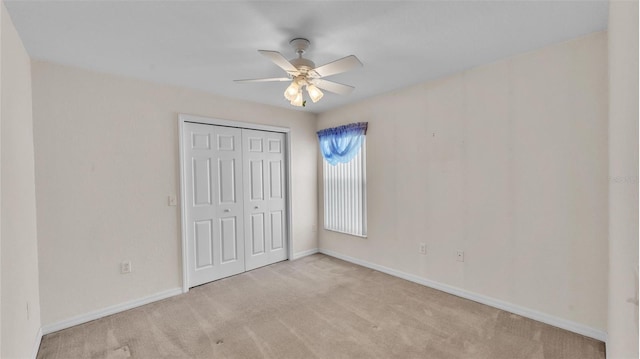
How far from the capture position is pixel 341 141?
13.2ft

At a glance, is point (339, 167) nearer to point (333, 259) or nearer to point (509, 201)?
point (333, 259)

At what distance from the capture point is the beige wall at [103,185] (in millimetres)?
2402

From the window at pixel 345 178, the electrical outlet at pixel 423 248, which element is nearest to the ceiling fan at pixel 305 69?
the window at pixel 345 178

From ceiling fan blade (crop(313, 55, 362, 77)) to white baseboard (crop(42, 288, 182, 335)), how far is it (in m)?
2.81

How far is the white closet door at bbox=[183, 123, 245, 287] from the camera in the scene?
3271 millimetres

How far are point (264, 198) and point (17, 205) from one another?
2480mm

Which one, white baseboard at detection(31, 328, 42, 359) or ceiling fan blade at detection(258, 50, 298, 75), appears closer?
ceiling fan blade at detection(258, 50, 298, 75)

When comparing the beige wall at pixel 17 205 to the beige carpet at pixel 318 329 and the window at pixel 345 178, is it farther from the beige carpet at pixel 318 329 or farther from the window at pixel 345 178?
the window at pixel 345 178

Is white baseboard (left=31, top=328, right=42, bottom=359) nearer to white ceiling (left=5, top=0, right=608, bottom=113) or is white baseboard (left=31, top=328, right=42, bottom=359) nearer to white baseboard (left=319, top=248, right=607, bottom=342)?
white ceiling (left=5, top=0, right=608, bottom=113)

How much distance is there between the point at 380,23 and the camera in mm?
1883

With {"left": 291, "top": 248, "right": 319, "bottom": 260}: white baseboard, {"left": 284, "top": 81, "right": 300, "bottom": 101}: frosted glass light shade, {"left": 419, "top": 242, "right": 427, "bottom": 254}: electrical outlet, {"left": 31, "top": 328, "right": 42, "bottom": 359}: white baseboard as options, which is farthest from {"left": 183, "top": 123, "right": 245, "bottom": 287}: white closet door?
{"left": 419, "top": 242, "right": 427, "bottom": 254}: electrical outlet

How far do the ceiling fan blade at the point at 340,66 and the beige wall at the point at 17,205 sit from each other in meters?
1.90

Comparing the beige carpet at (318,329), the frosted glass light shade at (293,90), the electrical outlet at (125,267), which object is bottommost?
the beige carpet at (318,329)

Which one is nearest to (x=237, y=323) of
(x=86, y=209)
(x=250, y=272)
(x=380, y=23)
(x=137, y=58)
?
(x=250, y=272)
